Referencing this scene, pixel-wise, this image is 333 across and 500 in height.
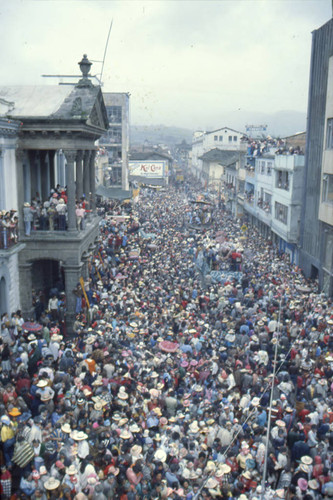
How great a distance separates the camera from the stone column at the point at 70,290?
860 inches

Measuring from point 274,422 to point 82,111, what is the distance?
1483 cm

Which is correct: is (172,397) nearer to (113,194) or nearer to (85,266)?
(85,266)

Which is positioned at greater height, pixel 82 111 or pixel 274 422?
pixel 82 111

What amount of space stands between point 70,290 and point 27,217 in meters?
3.65

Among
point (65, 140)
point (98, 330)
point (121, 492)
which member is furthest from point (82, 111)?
point (121, 492)

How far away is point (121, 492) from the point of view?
10.4 m

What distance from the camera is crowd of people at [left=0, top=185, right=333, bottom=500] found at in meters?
10.9

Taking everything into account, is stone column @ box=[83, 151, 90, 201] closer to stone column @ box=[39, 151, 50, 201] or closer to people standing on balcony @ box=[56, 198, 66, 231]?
stone column @ box=[39, 151, 50, 201]

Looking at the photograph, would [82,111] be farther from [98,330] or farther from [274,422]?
[274,422]

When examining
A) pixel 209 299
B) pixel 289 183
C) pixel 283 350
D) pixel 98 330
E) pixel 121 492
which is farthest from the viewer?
pixel 289 183

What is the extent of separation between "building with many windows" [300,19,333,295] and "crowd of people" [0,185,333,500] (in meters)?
4.37

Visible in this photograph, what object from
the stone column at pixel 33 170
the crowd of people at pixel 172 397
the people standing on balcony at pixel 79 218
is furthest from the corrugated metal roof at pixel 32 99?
the crowd of people at pixel 172 397

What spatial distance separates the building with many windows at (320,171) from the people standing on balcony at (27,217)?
52.0 feet

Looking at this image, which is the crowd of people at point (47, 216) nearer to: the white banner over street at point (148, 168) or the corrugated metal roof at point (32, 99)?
the corrugated metal roof at point (32, 99)
